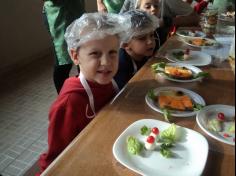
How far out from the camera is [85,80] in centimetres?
96

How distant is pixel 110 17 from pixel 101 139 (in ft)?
1.51

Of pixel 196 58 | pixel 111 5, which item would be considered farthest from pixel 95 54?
pixel 111 5

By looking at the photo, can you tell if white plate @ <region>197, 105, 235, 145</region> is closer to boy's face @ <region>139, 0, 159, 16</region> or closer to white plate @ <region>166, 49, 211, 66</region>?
white plate @ <region>166, 49, 211, 66</region>

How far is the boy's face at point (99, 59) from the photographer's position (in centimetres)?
94

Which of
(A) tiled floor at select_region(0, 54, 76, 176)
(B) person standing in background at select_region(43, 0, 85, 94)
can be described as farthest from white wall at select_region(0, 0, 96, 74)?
(B) person standing in background at select_region(43, 0, 85, 94)

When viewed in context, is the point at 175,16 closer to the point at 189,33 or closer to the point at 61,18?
the point at 189,33

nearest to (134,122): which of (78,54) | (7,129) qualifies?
(78,54)

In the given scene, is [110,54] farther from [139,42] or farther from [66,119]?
[139,42]

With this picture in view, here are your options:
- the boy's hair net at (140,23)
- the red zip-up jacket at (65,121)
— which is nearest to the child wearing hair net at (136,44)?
the boy's hair net at (140,23)

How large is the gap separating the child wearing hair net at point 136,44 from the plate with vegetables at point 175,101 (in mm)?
327

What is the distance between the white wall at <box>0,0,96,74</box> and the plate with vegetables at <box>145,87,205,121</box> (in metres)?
1.95

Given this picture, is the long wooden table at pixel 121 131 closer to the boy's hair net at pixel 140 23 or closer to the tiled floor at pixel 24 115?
the boy's hair net at pixel 140 23

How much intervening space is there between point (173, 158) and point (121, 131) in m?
0.16

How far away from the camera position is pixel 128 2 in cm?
170
